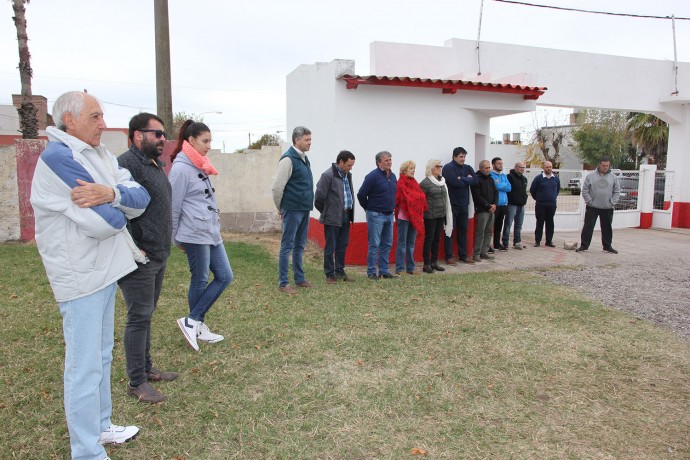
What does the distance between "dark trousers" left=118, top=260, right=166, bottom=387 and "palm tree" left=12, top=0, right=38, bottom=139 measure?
9.43m

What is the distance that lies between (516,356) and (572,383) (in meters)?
0.56

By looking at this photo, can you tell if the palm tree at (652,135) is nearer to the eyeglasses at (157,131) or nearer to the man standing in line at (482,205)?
the man standing in line at (482,205)

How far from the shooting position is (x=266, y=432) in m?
3.15

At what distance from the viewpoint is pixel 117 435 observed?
9.75 ft

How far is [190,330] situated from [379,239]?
3581 mm

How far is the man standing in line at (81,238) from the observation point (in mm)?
2428

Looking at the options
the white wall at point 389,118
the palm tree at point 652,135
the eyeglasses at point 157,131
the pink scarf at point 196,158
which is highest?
the palm tree at point 652,135

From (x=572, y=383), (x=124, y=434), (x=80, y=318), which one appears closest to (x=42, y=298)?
(x=124, y=434)

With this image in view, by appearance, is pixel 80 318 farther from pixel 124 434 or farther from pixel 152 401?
pixel 152 401

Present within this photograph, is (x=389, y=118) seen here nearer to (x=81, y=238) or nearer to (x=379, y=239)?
(x=379, y=239)

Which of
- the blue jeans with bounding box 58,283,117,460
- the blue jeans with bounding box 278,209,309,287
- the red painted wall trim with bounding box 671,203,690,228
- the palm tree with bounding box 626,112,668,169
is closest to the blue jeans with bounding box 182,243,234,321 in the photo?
the blue jeans with bounding box 58,283,117,460

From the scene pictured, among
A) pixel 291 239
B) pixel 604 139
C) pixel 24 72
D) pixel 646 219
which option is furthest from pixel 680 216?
pixel 604 139

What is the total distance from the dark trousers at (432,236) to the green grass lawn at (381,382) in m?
1.85

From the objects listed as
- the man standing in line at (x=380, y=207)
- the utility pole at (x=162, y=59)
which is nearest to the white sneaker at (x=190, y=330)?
the man standing in line at (x=380, y=207)
